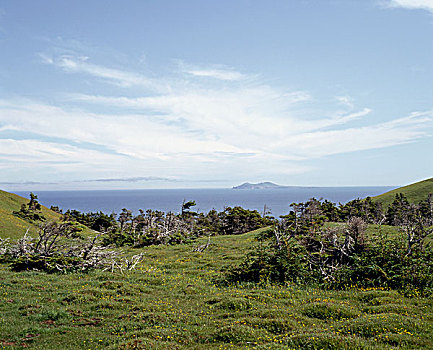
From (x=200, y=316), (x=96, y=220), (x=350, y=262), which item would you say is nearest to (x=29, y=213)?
(x=96, y=220)

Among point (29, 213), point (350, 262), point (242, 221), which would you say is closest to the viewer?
point (350, 262)

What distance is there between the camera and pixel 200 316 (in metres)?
12.4

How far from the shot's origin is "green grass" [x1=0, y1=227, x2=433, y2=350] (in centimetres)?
932

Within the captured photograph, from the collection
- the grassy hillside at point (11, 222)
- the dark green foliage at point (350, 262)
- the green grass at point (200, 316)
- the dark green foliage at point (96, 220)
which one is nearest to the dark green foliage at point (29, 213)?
the grassy hillside at point (11, 222)

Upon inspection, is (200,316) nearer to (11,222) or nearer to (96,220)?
(11,222)

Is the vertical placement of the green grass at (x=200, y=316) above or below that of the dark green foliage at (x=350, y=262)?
below

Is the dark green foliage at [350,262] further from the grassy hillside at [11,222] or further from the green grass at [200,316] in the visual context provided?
the grassy hillside at [11,222]

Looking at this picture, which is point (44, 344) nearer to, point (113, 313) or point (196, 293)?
point (113, 313)

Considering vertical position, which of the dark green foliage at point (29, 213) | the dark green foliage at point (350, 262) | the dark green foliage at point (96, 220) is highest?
the dark green foliage at point (350, 262)

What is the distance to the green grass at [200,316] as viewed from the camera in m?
9.32

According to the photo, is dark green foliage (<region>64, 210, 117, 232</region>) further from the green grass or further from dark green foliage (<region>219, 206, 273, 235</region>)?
the green grass

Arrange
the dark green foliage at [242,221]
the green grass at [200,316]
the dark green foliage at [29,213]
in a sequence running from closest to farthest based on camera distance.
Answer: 1. the green grass at [200,316]
2. the dark green foliage at [29,213]
3. the dark green foliage at [242,221]

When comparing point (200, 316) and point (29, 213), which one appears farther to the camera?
point (29, 213)

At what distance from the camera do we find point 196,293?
52.7ft
